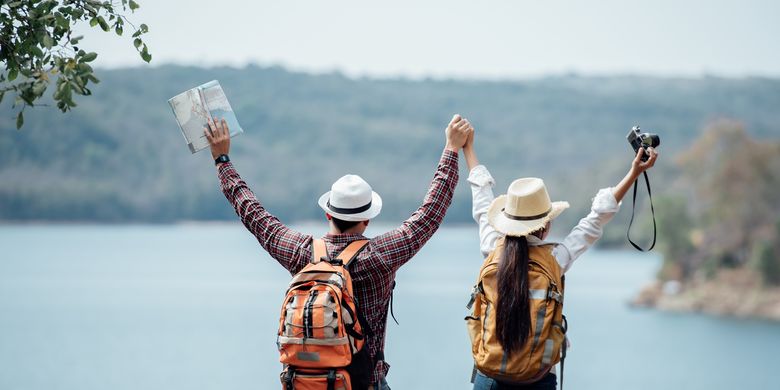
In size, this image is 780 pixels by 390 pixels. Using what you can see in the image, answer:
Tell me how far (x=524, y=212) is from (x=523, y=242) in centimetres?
11

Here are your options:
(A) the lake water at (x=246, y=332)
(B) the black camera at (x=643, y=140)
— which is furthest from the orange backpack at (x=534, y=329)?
(A) the lake water at (x=246, y=332)

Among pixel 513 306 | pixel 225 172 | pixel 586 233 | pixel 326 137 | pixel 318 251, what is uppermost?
pixel 326 137

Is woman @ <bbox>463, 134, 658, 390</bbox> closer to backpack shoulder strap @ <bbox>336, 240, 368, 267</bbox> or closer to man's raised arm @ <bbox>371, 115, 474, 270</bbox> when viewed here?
man's raised arm @ <bbox>371, 115, 474, 270</bbox>

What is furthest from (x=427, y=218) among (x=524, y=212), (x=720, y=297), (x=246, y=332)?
(x=720, y=297)

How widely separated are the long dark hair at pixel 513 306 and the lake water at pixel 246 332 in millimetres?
23602

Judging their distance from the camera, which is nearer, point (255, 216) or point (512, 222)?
point (512, 222)

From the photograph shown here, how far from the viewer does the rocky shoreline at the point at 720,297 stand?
40688mm

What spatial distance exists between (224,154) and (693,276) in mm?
44408

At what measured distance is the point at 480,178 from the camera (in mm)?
3342

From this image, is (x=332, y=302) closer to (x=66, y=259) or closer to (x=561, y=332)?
(x=561, y=332)

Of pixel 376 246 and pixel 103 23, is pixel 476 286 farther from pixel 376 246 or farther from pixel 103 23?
pixel 103 23

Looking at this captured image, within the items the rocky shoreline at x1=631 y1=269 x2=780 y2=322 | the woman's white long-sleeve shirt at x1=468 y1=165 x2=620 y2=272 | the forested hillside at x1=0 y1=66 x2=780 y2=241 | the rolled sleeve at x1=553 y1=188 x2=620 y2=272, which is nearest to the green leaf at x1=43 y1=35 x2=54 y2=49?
the woman's white long-sleeve shirt at x1=468 y1=165 x2=620 y2=272

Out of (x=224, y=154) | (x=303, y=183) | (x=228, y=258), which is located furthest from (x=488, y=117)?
(x=224, y=154)

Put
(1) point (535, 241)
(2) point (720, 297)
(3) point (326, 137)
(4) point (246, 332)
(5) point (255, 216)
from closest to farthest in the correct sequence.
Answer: (1) point (535, 241) < (5) point (255, 216) < (4) point (246, 332) < (2) point (720, 297) < (3) point (326, 137)
